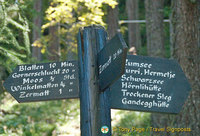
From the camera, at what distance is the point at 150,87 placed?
9.58 feet

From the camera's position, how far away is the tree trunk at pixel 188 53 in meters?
5.84

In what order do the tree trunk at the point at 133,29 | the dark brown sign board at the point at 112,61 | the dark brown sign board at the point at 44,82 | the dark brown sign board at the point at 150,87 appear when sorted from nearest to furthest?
the dark brown sign board at the point at 112,61 → the dark brown sign board at the point at 150,87 → the dark brown sign board at the point at 44,82 → the tree trunk at the point at 133,29

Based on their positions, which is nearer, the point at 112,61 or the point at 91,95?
the point at 112,61

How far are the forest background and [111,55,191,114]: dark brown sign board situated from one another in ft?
5.84

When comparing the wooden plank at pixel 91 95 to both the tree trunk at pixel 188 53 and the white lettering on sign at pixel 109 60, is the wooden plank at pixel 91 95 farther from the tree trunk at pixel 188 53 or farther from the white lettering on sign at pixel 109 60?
the tree trunk at pixel 188 53

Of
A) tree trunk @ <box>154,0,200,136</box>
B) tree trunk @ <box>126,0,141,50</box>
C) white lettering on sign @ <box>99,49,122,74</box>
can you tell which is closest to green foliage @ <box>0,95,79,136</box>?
tree trunk @ <box>154,0,200,136</box>

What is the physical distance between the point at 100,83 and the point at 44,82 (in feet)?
2.16

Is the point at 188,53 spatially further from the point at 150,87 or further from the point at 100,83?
the point at 100,83

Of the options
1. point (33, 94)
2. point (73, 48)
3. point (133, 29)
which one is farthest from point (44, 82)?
point (133, 29)

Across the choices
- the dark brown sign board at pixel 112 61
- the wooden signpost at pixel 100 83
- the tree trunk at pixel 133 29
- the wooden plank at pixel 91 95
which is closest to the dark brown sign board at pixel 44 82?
the wooden signpost at pixel 100 83

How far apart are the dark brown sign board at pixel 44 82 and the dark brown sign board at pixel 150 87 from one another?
0.43m

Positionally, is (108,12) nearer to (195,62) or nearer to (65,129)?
(65,129)

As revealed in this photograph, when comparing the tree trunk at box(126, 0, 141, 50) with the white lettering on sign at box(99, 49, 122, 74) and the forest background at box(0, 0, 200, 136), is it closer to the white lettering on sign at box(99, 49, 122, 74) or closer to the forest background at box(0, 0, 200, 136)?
the forest background at box(0, 0, 200, 136)

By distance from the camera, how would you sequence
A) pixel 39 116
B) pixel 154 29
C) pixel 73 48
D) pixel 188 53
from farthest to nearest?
1. pixel 154 29
2. pixel 39 116
3. pixel 73 48
4. pixel 188 53
